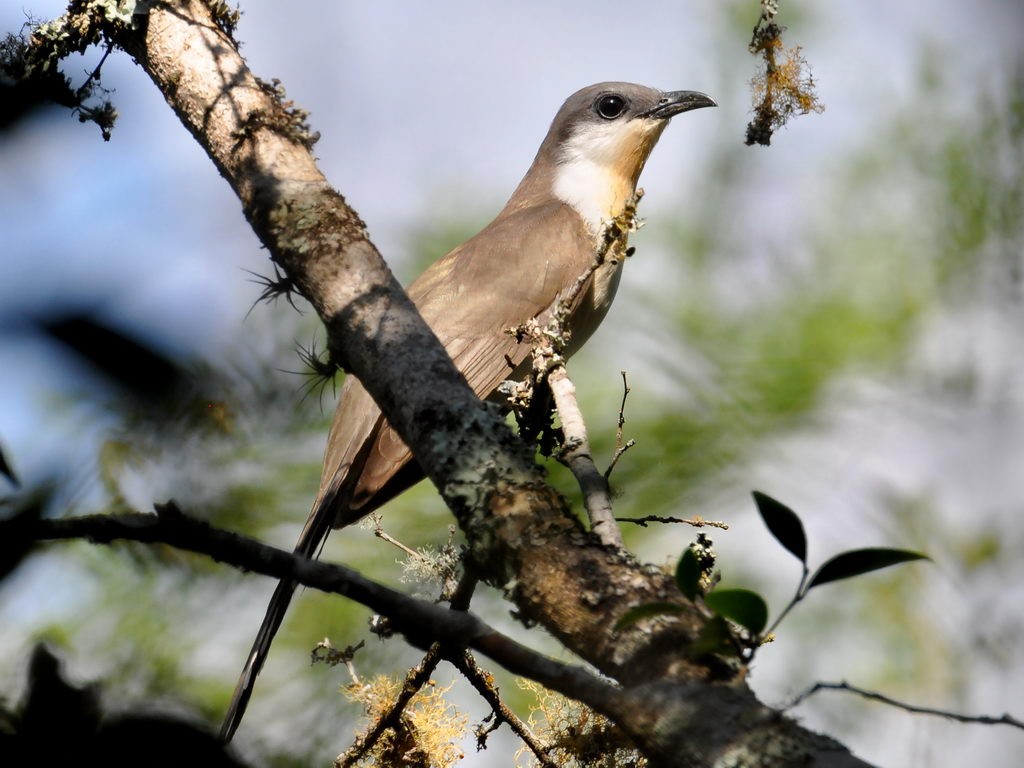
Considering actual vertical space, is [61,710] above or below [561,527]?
below

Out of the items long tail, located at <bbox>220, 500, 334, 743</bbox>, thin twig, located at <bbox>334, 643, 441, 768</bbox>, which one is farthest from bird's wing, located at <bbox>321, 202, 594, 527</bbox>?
thin twig, located at <bbox>334, 643, 441, 768</bbox>

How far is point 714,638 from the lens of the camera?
1.39 m

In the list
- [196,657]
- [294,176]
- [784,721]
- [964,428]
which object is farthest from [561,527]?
[964,428]

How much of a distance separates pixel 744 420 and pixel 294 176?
2287 mm

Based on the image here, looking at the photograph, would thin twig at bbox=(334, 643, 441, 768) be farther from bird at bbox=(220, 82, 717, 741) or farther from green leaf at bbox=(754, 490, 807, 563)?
green leaf at bbox=(754, 490, 807, 563)

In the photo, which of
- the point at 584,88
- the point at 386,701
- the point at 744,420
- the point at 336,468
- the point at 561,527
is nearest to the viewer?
the point at 561,527

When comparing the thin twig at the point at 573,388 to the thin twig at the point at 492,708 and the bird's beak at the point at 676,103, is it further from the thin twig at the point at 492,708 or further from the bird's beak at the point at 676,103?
the bird's beak at the point at 676,103

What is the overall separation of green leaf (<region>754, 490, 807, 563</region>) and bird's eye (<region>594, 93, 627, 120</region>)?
411 centimetres

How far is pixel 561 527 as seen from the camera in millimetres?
1755

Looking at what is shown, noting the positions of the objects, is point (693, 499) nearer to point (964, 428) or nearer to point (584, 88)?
point (964, 428)

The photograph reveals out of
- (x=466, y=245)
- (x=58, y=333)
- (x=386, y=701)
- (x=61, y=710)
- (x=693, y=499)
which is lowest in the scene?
Answer: (x=61, y=710)

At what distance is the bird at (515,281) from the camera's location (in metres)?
3.54

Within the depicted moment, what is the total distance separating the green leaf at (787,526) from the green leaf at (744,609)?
0.11 metres

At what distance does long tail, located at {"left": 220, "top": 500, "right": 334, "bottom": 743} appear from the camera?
2.53m
